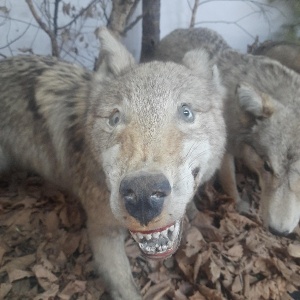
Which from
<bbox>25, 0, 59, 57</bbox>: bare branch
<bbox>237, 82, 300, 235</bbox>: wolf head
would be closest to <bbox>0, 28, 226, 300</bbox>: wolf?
<bbox>237, 82, 300, 235</bbox>: wolf head

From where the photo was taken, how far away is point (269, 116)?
2.91 metres

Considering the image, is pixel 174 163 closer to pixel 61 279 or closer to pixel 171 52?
pixel 61 279

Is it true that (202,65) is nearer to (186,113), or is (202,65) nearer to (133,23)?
(186,113)

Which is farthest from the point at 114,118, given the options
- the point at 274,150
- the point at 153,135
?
the point at 274,150

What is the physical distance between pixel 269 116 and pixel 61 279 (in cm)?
187

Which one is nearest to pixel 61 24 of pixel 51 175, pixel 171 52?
pixel 171 52

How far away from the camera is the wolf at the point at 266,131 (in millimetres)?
2684

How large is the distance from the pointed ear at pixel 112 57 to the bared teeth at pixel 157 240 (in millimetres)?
1052

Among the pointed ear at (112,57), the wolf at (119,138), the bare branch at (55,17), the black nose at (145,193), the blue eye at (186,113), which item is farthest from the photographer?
the bare branch at (55,17)

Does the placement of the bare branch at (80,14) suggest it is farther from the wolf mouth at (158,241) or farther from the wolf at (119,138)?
the wolf mouth at (158,241)

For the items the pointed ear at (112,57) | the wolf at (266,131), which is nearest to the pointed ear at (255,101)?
the wolf at (266,131)

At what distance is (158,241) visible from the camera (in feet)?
6.47

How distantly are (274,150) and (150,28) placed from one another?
2.36 m

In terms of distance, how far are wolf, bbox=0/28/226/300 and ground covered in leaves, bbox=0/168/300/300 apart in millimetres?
244
